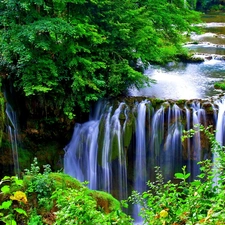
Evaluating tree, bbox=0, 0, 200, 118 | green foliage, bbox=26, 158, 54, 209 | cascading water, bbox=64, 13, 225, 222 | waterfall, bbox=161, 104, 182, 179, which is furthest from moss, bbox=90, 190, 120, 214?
waterfall, bbox=161, 104, 182, 179

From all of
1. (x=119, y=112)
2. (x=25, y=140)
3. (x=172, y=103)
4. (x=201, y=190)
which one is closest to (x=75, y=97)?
(x=119, y=112)

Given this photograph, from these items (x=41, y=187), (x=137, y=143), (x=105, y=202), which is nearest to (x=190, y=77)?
(x=137, y=143)

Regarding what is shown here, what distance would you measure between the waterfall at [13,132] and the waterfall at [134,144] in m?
1.50

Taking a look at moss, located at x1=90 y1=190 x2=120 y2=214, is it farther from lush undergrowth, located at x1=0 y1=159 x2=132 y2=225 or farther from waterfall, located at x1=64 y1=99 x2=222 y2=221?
waterfall, located at x1=64 y1=99 x2=222 y2=221

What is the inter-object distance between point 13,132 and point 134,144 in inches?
140

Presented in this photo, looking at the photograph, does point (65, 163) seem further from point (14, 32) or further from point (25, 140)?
point (14, 32)

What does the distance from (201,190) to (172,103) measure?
21.0ft

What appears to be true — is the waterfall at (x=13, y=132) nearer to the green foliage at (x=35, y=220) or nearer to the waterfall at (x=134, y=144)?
the waterfall at (x=134, y=144)

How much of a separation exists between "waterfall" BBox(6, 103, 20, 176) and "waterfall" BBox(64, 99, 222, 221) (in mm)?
1500

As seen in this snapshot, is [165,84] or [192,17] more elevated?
[192,17]

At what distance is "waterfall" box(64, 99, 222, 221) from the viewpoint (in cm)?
866

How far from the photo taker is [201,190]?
8.14ft

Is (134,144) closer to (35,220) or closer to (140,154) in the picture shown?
(140,154)

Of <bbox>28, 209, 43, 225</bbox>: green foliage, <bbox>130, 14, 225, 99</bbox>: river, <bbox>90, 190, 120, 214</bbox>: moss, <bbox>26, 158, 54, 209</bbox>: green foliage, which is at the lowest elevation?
<bbox>90, 190, 120, 214</bbox>: moss
